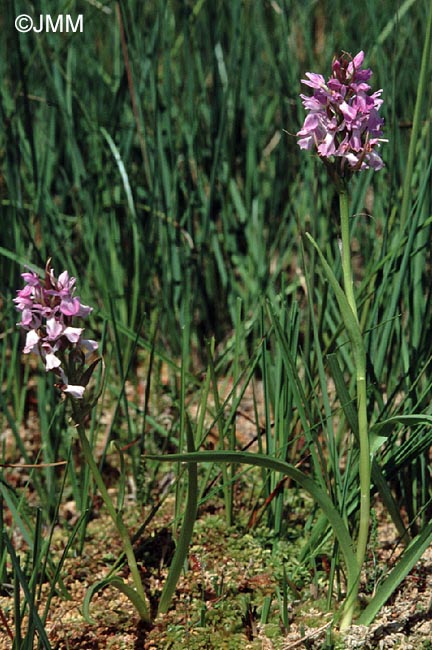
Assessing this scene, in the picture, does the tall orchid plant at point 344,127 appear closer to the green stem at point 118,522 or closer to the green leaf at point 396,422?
the green leaf at point 396,422

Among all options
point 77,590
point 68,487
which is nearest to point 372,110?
point 77,590

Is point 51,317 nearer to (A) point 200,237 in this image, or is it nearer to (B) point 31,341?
(B) point 31,341

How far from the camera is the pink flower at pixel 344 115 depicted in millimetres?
1016

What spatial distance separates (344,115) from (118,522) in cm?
64

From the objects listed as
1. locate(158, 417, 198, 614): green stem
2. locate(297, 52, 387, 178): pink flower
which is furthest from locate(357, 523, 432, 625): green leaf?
locate(297, 52, 387, 178): pink flower

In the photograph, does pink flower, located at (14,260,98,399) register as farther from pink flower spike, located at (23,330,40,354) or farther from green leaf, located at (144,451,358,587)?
green leaf, located at (144,451,358,587)

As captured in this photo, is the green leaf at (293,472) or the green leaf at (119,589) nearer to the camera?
the green leaf at (293,472)

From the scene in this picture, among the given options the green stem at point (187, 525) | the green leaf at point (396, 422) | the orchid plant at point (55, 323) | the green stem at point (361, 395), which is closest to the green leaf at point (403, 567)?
the green stem at point (361, 395)

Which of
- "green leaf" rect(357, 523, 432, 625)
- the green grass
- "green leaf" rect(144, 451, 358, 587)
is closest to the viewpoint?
"green leaf" rect(144, 451, 358, 587)

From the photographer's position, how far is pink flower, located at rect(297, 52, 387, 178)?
1.02m

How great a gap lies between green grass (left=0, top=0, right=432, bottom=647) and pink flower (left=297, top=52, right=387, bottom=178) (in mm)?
273

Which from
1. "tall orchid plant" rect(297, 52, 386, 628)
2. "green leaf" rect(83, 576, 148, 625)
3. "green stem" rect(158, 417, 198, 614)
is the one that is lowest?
"green leaf" rect(83, 576, 148, 625)

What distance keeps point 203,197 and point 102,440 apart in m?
0.63

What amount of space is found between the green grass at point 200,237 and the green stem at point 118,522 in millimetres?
159
